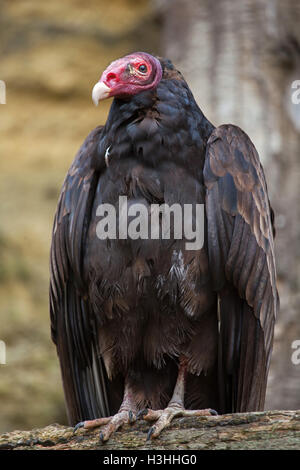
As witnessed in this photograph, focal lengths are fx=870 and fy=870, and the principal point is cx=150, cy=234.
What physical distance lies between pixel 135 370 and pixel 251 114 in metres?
4.05

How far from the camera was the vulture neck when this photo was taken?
512cm

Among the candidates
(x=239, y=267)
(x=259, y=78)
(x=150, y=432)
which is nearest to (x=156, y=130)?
(x=239, y=267)

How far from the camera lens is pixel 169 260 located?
16.5 feet

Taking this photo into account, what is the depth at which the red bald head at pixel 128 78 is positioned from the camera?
509 cm

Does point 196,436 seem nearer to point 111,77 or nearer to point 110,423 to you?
point 110,423

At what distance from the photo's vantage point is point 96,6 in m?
10.1

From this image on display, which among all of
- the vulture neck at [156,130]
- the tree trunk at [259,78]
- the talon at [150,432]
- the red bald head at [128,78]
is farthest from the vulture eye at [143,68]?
the tree trunk at [259,78]

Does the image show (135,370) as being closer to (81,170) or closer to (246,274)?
(246,274)

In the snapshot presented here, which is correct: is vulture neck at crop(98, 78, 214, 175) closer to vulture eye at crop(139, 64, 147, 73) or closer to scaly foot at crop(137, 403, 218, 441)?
vulture eye at crop(139, 64, 147, 73)

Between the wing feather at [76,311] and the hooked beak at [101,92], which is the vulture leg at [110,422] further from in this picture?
the hooked beak at [101,92]

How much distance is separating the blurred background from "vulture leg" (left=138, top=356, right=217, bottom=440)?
3.08 meters

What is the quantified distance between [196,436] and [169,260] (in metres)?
1.09

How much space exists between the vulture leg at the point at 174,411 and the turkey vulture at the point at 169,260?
1 centimetres

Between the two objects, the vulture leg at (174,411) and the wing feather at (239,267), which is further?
the wing feather at (239,267)
